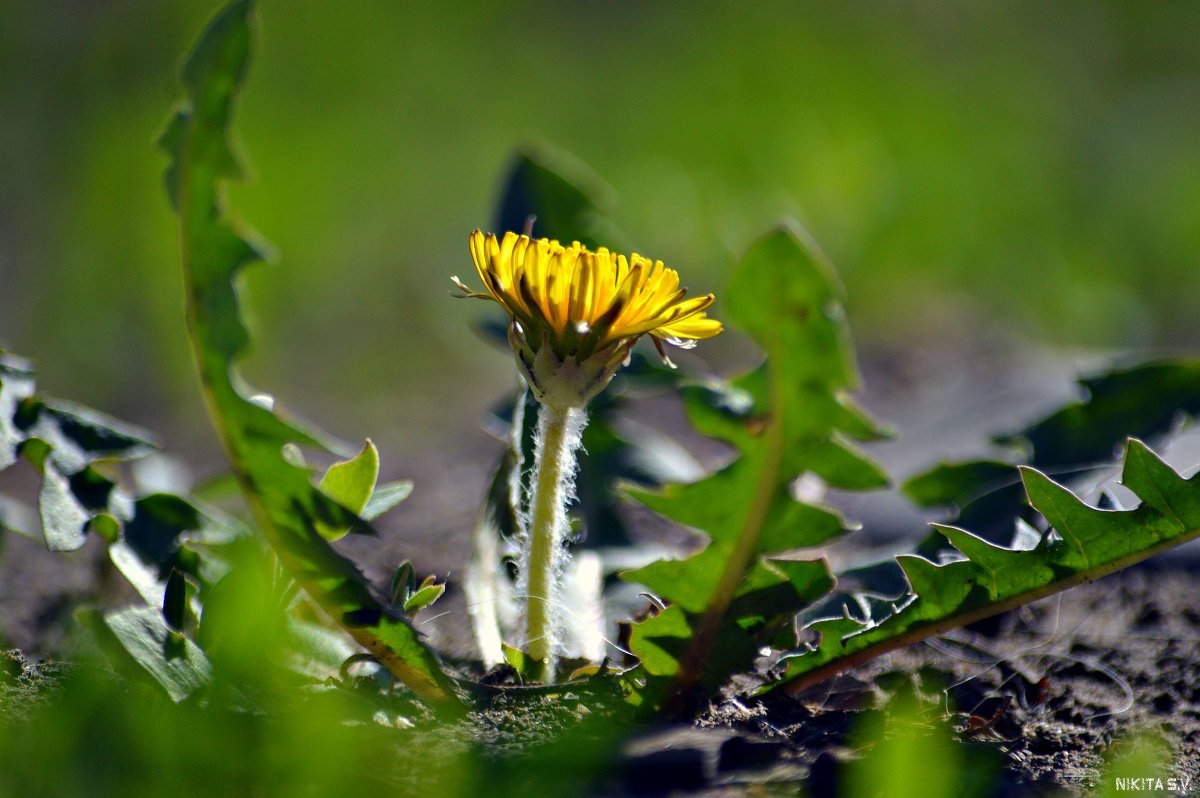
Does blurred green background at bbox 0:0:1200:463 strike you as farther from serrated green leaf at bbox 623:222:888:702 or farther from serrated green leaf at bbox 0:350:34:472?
serrated green leaf at bbox 623:222:888:702

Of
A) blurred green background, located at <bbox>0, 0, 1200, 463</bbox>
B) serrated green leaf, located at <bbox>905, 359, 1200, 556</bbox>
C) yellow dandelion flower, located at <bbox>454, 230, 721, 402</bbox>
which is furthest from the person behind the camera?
blurred green background, located at <bbox>0, 0, 1200, 463</bbox>

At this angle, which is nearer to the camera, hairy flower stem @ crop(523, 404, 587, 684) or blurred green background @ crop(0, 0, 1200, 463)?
hairy flower stem @ crop(523, 404, 587, 684)

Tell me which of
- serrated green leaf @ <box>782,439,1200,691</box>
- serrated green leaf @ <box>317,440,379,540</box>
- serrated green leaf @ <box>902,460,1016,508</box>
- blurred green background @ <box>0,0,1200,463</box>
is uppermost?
blurred green background @ <box>0,0,1200,463</box>

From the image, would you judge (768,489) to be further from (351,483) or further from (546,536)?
(351,483)

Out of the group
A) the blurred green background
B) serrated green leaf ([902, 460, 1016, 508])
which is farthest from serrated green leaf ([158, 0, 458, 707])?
the blurred green background

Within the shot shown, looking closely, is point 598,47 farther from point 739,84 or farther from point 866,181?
point 866,181

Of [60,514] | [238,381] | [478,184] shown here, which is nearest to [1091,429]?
[238,381]

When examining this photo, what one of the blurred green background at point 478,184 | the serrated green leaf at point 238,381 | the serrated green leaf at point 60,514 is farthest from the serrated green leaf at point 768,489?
the blurred green background at point 478,184
